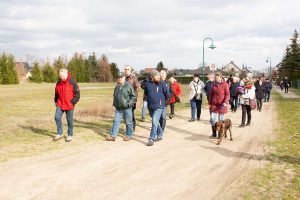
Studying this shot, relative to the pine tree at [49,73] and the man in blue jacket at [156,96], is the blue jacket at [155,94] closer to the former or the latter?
the man in blue jacket at [156,96]

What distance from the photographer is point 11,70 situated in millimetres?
70312

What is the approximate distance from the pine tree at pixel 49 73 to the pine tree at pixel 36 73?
264 cm

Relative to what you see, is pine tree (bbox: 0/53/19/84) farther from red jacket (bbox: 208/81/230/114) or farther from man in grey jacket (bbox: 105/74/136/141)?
red jacket (bbox: 208/81/230/114)

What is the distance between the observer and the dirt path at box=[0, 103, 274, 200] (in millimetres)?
5664

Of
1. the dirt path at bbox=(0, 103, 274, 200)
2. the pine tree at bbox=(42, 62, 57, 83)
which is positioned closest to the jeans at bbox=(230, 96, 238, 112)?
the dirt path at bbox=(0, 103, 274, 200)

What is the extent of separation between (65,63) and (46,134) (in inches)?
3421

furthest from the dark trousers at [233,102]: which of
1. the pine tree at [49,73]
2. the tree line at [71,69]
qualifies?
the pine tree at [49,73]

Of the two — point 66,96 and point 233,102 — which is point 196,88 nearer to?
point 233,102

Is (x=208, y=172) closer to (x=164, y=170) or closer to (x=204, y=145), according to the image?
(x=164, y=170)

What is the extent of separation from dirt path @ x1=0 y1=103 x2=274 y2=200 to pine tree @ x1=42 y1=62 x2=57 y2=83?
254 ft

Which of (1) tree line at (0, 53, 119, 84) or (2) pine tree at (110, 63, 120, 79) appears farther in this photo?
(2) pine tree at (110, 63, 120, 79)

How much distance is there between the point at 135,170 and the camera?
22.8ft

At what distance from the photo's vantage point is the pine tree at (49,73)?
8406 cm

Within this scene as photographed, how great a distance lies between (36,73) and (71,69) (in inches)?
458
